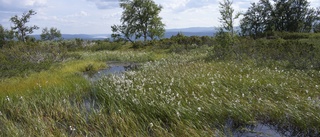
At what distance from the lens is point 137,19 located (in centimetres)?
4097

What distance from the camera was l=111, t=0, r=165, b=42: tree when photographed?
4044cm

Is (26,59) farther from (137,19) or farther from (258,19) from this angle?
(258,19)

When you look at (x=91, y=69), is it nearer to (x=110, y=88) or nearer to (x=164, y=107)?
(x=110, y=88)

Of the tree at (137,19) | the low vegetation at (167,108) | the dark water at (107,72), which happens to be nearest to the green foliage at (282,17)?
the tree at (137,19)

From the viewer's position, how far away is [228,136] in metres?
5.92

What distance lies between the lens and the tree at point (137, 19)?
40.4 metres

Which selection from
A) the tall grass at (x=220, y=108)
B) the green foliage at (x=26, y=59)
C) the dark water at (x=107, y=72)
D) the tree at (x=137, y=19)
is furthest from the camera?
the tree at (x=137, y=19)

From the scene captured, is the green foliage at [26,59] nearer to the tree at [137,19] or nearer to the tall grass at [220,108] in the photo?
the tall grass at [220,108]

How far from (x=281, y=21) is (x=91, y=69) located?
34.3 m

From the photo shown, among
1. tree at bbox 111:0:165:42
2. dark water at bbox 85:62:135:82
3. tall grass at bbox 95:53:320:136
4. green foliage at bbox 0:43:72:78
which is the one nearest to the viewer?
tall grass at bbox 95:53:320:136

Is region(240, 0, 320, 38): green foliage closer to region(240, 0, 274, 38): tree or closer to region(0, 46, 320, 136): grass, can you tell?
region(240, 0, 274, 38): tree

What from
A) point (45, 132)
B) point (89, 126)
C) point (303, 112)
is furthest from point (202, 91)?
point (45, 132)

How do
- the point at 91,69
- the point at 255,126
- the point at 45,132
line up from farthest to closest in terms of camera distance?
the point at 91,69 → the point at 255,126 → the point at 45,132

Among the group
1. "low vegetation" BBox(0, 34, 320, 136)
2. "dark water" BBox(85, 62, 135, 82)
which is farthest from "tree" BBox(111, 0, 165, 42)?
"low vegetation" BBox(0, 34, 320, 136)
